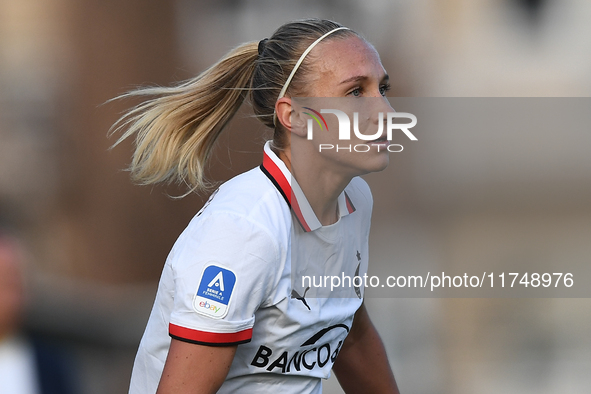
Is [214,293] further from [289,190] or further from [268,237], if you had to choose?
[289,190]

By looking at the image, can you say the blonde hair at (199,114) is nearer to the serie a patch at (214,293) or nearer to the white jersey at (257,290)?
the white jersey at (257,290)

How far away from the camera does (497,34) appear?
376 cm

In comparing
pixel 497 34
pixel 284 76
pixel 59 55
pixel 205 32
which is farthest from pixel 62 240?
pixel 497 34

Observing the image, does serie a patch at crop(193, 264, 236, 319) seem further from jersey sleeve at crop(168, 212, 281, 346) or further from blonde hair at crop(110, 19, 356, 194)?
blonde hair at crop(110, 19, 356, 194)

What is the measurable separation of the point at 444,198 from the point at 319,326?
8.80 ft

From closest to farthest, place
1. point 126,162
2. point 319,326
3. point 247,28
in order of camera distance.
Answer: point 319,326, point 126,162, point 247,28

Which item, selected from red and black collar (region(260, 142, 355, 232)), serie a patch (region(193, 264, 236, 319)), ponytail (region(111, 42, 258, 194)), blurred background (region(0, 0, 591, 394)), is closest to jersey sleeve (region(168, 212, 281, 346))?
serie a patch (region(193, 264, 236, 319))

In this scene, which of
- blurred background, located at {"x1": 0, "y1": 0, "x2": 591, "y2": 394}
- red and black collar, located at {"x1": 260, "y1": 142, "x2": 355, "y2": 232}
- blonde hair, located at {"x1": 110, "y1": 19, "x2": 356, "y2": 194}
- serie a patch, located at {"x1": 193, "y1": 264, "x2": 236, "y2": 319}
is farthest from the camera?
blurred background, located at {"x1": 0, "y1": 0, "x2": 591, "y2": 394}

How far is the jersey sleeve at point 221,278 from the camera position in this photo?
3.19 feet

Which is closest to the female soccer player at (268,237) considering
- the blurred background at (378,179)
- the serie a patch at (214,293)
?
the serie a patch at (214,293)

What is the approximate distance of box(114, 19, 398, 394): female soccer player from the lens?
0.99 m

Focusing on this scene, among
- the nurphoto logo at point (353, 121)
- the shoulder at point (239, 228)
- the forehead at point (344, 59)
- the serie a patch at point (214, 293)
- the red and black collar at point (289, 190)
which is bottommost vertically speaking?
the serie a patch at point (214, 293)

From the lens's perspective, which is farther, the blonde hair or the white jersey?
the blonde hair

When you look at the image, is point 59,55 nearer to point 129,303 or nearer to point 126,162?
point 126,162
